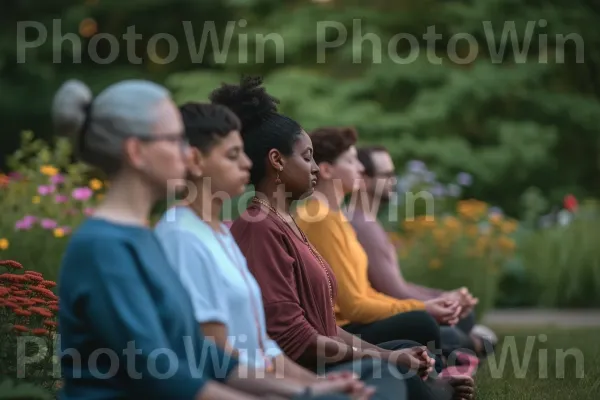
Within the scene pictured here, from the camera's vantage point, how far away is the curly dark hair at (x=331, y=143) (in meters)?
6.55

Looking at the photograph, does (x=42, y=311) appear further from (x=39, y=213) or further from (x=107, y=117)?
(x=39, y=213)

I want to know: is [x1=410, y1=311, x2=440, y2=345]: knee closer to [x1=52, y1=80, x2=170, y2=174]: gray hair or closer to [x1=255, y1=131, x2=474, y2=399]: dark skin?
[x1=255, y1=131, x2=474, y2=399]: dark skin

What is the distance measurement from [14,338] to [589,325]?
8.16 meters

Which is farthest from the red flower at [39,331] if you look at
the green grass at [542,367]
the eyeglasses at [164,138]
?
the green grass at [542,367]

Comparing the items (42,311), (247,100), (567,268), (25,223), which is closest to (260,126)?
(247,100)

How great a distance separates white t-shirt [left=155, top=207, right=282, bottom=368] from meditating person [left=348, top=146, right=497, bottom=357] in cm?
354

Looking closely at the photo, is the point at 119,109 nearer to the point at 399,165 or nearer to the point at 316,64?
the point at 399,165

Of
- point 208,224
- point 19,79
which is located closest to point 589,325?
point 208,224

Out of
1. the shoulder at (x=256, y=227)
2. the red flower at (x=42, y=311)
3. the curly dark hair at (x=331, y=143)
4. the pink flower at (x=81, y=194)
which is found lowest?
the red flower at (x=42, y=311)

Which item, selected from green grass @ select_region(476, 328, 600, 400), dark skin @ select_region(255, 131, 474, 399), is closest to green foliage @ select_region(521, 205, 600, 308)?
green grass @ select_region(476, 328, 600, 400)

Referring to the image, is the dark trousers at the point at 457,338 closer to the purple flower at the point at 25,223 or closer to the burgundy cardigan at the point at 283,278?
the burgundy cardigan at the point at 283,278

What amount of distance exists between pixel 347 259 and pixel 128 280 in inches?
125

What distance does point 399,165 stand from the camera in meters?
18.4

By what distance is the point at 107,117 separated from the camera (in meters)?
3.19
